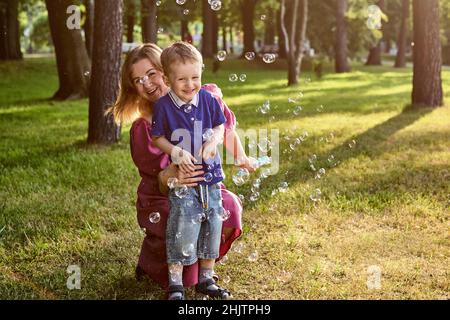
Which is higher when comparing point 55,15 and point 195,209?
point 55,15

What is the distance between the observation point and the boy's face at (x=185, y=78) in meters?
3.40

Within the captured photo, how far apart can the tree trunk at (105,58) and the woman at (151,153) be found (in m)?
4.75

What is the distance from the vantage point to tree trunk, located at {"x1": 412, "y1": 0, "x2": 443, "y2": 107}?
12148mm

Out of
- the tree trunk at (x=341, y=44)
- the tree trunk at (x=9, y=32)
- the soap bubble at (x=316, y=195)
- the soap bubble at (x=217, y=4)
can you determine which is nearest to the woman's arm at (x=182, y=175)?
the soap bubble at (x=217, y=4)

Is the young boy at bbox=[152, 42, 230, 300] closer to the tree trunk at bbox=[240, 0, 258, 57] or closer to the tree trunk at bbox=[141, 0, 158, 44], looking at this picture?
the tree trunk at bbox=[141, 0, 158, 44]

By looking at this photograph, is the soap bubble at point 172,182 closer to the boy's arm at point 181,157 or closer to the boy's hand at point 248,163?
the boy's arm at point 181,157

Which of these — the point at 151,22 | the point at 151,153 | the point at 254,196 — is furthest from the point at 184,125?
the point at 151,22

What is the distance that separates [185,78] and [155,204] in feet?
2.98

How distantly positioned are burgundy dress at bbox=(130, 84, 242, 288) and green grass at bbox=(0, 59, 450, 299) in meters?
0.19

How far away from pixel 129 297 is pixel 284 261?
1182mm

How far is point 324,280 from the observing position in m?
4.08
